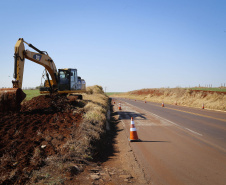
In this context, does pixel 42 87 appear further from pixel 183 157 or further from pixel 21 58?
pixel 183 157

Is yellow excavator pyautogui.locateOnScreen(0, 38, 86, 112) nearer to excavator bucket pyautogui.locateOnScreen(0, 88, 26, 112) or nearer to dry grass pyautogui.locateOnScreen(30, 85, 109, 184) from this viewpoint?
excavator bucket pyautogui.locateOnScreen(0, 88, 26, 112)

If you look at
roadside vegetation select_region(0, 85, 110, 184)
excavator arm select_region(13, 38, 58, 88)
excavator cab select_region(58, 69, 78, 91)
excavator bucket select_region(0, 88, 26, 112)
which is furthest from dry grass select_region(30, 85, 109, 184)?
excavator cab select_region(58, 69, 78, 91)

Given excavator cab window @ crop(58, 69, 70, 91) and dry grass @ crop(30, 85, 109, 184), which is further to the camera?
excavator cab window @ crop(58, 69, 70, 91)

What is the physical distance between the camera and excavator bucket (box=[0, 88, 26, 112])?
9305 mm

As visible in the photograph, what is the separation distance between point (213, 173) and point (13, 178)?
4.52 meters

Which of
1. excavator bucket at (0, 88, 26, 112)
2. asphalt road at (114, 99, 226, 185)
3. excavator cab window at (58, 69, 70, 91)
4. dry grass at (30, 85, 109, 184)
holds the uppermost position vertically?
excavator cab window at (58, 69, 70, 91)

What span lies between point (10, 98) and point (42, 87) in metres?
5.22

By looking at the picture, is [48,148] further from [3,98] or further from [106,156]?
[3,98]

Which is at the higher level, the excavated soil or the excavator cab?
the excavator cab

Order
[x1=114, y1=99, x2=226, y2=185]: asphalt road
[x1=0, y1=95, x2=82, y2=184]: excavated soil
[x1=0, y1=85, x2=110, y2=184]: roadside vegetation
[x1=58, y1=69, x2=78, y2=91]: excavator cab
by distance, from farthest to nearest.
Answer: [x1=58, y1=69, x2=78, y2=91]: excavator cab
[x1=114, y1=99, x2=226, y2=185]: asphalt road
[x1=0, y1=95, x2=82, y2=184]: excavated soil
[x1=0, y1=85, x2=110, y2=184]: roadside vegetation

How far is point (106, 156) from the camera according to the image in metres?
6.02

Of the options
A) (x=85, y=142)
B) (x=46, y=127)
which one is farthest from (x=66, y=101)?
(x=85, y=142)

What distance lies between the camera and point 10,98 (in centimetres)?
938

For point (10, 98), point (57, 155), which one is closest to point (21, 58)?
point (10, 98)
